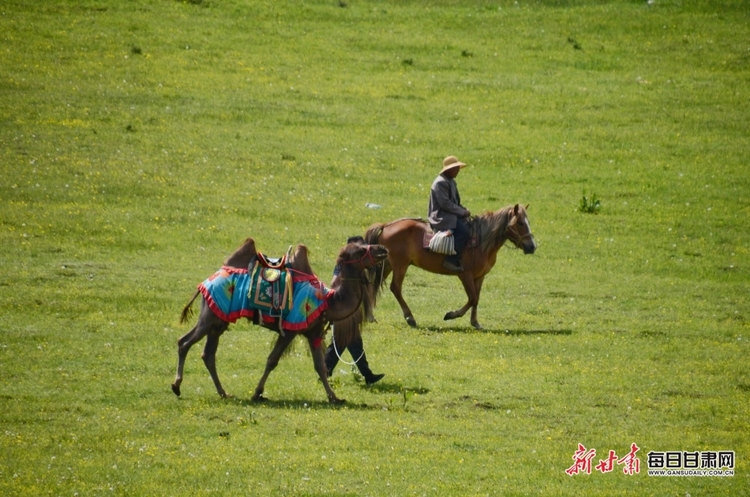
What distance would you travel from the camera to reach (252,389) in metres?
13.8

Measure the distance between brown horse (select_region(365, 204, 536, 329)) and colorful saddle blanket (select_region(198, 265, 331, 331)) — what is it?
214 inches

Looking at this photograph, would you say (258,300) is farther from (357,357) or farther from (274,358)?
(357,357)

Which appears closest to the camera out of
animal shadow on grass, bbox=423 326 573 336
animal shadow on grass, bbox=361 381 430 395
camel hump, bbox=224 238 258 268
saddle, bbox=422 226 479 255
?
camel hump, bbox=224 238 258 268

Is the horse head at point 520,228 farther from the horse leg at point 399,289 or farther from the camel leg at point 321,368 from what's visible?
the camel leg at point 321,368

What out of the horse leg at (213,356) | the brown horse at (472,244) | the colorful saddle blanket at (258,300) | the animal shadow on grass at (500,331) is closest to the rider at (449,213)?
the brown horse at (472,244)

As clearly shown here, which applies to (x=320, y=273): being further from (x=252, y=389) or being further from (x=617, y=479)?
(x=617, y=479)

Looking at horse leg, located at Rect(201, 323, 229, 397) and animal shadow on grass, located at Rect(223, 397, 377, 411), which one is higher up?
horse leg, located at Rect(201, 323, 229, 397)

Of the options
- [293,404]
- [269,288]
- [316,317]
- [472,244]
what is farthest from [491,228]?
[293,404]

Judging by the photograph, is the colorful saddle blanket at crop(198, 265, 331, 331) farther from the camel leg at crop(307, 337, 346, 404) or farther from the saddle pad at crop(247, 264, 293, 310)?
the camel leg at crop(307, 337, 346, 404)

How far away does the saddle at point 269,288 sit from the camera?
13.0m

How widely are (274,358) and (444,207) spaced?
6305 mm

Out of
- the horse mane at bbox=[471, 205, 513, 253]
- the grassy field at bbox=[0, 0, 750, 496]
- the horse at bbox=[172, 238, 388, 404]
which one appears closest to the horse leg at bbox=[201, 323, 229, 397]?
the horse at bbox=[172, 238, 388, 404]

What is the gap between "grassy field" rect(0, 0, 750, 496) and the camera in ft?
38.4

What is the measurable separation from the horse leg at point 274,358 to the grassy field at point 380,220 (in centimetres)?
22
